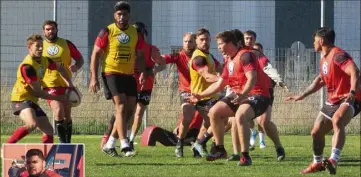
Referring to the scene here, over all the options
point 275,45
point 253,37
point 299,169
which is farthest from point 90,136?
point 299,169

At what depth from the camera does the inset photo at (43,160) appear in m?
3.24

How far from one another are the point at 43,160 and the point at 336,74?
24.7 feet

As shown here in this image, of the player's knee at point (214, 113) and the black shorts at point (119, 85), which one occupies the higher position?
the black shorts at point (119, 85)

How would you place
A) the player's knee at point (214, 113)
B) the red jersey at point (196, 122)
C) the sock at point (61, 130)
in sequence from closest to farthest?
the player's knee at point (214, 113)
the sock at point (61, 130)
the red jersey at point (196, 122)

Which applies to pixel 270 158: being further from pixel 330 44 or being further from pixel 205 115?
pixel 330 44

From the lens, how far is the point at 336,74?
10.4 m

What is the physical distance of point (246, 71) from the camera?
10812 millimetres

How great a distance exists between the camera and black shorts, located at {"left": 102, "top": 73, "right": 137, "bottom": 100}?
471 inches

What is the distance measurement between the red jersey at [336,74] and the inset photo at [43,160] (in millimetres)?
7307

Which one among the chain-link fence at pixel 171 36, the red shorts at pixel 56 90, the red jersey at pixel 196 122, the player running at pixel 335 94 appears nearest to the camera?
the player running at pixel 335 94

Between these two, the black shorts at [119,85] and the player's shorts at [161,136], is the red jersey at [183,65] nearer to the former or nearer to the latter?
the player's shorts at [161,136]

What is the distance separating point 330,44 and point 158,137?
539cm

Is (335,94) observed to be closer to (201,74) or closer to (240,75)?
(240,75)

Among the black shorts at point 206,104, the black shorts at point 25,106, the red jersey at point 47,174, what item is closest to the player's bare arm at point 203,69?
the black shorts at point 206,104
